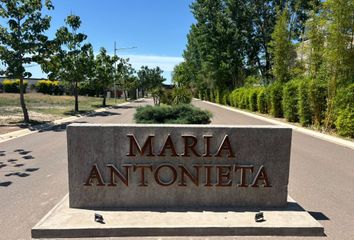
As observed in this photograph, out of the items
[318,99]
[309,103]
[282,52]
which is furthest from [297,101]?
[282,52]

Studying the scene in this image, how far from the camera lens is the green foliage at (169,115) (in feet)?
27.2

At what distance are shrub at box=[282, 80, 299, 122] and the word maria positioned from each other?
15035mm

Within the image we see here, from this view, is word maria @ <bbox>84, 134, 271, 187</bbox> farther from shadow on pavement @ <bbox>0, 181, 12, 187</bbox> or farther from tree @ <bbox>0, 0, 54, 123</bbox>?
tree @ <bbox>0, 0, 54, 123</bbox>

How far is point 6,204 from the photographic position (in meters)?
5.77

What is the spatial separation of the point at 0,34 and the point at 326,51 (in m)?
15.5

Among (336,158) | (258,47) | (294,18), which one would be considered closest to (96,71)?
(258,47)

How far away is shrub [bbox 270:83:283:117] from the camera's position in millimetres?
23406

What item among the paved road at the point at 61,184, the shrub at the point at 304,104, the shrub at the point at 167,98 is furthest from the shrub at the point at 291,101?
the shrub at the point at 167,98

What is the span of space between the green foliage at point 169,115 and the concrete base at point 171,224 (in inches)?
135

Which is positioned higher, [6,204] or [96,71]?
[96,71]

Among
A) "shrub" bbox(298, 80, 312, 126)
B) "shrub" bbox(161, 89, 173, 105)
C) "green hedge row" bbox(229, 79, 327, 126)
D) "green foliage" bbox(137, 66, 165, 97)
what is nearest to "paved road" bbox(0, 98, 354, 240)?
"shrub" bbox(161, 89, 173, 105)

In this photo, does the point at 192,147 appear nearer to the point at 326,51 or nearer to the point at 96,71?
the point at 326,51

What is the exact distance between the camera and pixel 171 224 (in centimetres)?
470

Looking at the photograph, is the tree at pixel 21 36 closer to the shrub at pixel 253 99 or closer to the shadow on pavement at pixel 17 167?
the shadow on pavement at pixel 17 167
